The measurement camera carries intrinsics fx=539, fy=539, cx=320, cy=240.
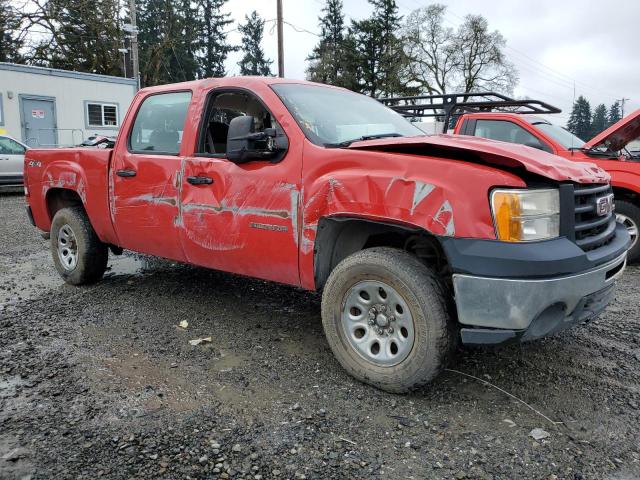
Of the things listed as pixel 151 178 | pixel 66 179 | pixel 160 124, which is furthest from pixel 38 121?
pixel 151 178

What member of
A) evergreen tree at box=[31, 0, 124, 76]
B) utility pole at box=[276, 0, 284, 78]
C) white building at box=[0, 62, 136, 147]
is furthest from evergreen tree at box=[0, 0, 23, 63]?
utility pole at box=[276, 0, 284, 78]

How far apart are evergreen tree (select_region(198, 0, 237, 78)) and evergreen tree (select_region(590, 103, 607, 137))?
53.9 m

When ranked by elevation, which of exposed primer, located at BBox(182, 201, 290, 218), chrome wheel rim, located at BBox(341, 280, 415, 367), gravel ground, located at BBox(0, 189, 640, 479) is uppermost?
exposed primer, located at BBox(182, 201, 290, 218)

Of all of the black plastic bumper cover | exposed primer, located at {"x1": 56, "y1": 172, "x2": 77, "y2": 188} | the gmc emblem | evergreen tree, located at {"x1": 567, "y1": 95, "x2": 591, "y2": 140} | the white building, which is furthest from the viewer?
the white building

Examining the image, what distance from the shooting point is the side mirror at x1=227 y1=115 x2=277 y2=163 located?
3.55 m

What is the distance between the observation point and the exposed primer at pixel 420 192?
2.86 meters

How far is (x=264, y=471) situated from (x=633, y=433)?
1903mm

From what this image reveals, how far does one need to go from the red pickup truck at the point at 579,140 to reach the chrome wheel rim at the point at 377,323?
12.0 feet

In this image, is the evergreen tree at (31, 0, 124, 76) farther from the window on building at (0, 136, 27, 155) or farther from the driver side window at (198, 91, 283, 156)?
the driver side window at (198, 91, 283, 156)

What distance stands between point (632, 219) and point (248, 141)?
16.5 feet

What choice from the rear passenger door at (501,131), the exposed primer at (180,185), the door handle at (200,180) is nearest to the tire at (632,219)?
the rear passenger door at (501,131)

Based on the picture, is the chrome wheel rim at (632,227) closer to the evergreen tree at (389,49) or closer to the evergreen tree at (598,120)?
the evergreen tree at (598,120)

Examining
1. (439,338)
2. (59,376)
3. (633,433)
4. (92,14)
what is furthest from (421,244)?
(92,14)

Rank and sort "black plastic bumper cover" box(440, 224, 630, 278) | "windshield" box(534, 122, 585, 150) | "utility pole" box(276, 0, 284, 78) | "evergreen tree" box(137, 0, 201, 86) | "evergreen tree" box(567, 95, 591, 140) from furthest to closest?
"evergreen tree" box(137, 0, 201, 86) → "utility pole" box(276, 0, 284, 78) → "evergreen tree" box(567, 95, 591, 140) → "windshield" box(534, 122, 585, 150) → "black plastic bumper cover" box(440, 224, 630, 278)
